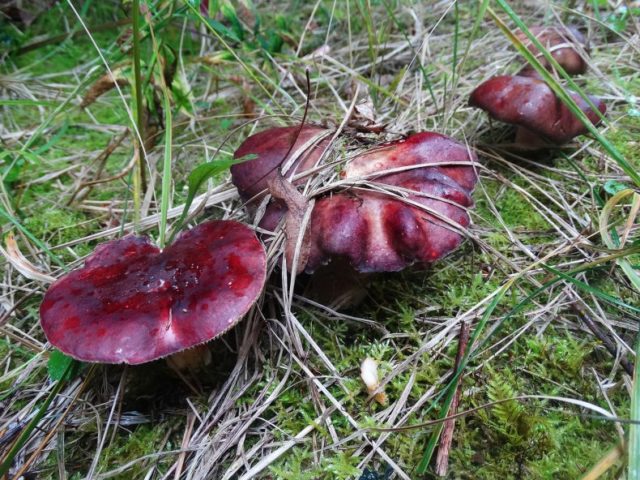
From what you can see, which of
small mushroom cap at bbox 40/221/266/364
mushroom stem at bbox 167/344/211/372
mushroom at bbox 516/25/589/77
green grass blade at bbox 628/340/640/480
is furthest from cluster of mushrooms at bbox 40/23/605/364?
mushroom at bbox 516/25/589/77

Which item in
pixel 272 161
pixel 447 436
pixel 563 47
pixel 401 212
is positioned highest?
pixel 272 161

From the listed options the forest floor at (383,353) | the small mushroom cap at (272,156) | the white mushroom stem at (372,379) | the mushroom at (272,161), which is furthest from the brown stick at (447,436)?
the small mushroom cap at (272,156)

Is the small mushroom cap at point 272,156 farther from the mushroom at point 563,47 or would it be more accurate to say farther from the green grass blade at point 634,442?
the mushroom at point 563,47

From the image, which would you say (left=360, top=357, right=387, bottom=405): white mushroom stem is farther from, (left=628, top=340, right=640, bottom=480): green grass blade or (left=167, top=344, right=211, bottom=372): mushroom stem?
(left=628, top=340, right=640, bottom=480): green grass blade

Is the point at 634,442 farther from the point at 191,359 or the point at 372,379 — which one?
the point at 191,359

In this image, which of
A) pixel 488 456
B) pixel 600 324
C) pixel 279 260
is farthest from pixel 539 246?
pixel 279 260

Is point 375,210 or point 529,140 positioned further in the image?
point 529,140

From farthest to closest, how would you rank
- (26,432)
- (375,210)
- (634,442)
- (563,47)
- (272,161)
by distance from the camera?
(563,47)
(272,161)
(375,210)
(26,432)
(634,442)

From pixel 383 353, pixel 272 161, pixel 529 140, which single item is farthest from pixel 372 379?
pixel 529 140
